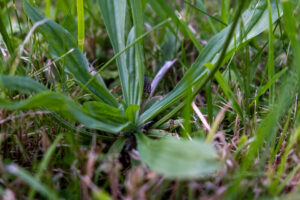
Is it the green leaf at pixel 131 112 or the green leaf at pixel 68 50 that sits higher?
the green leaf at pixel 68 50

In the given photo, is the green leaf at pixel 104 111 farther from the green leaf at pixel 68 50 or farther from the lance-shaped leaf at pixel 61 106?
the green leaf at pixel 68 50

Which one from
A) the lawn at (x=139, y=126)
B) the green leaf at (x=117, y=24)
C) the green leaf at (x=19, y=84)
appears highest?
the green leaf at (x=117, y=24)

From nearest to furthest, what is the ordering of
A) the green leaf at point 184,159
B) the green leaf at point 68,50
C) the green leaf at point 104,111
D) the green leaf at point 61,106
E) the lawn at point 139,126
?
the green leaf at point 184,159 < the lawn at point 139,126 < the green leaf at point 61,106 < the green leaf at point 104,111 < the green leaf at point 68,50

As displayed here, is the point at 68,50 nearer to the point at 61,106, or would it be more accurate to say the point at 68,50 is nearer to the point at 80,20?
the point at 80,20

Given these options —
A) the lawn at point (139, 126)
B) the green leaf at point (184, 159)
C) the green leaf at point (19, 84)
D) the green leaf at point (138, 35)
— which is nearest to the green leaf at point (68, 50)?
the lawn at point (139, 126)

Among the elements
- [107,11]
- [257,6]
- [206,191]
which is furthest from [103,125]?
[257,6]

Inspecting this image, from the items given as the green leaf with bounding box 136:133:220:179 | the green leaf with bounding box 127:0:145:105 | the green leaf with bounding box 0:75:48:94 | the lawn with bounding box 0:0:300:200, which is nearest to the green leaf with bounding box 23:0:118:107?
the lawn with bounding box 0:0:300:200

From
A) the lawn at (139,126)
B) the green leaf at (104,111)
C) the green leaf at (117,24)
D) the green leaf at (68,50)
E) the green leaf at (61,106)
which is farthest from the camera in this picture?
the green leaf at (117,24)
